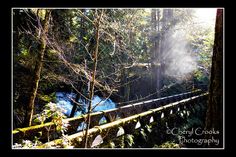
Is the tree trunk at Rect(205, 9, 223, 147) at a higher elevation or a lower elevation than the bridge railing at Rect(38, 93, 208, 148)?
higher

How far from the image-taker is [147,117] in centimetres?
921

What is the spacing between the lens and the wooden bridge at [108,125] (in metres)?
5.74

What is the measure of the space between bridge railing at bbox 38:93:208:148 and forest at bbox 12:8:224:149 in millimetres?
21

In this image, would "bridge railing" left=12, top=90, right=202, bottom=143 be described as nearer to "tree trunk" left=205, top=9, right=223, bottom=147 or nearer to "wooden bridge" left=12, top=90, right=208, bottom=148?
"wooden bridge" left=12, top=90, right=208, bottom=148

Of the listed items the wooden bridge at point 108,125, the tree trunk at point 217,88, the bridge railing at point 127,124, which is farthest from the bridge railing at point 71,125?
the tree trunk at point 217,88

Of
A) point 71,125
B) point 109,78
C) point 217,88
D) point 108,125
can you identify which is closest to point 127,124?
point 108,125

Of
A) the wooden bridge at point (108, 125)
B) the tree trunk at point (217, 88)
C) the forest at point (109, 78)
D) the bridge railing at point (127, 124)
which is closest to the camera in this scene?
the tree trunk at point (217, 88)

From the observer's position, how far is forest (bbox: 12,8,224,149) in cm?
507

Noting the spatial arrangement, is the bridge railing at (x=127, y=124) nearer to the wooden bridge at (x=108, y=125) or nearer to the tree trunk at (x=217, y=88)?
the wooden bridge at (x=108, y=125)

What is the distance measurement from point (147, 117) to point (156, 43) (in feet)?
38.6

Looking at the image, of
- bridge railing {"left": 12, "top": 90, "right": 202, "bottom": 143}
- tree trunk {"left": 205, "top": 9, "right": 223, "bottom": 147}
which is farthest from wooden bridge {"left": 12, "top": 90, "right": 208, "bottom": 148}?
tree trunk {"left": 205, "top": 9, "right": 223, "bottom": 147}

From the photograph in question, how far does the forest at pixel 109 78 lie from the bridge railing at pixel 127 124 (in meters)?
0.02

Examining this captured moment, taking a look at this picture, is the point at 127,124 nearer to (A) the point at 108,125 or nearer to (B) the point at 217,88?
(A) the point at 108,125
